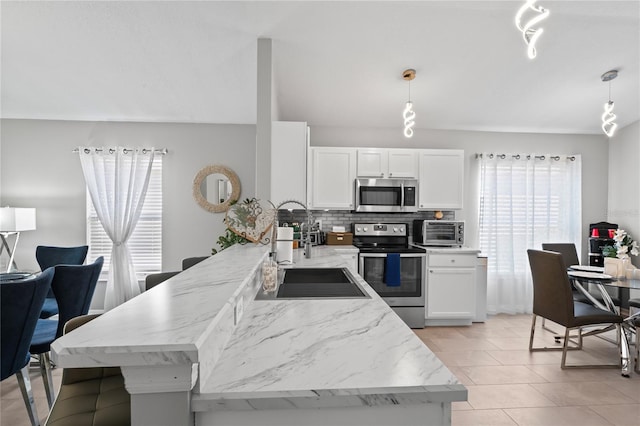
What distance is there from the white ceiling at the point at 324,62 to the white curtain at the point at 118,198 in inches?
20.5

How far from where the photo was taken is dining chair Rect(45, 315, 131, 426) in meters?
1.35

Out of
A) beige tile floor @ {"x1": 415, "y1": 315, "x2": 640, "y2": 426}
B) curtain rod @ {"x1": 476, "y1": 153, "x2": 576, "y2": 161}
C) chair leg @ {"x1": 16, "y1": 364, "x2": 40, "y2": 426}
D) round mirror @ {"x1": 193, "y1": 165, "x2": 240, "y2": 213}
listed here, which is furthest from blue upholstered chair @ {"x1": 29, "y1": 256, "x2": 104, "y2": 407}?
curtain rod @ {"x1": 476, "y1": 153, "x2": 576, "y2": 161}

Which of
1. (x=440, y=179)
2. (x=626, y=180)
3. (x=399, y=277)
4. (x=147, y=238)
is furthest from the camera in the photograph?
(x=626, y=180)

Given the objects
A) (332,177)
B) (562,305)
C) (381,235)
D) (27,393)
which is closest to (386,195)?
(381,235)

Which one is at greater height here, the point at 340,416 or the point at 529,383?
the point at 340,416

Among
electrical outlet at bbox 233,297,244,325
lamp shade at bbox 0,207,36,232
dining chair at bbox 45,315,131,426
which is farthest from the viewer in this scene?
lamp shade at bbox 0,207,36,232

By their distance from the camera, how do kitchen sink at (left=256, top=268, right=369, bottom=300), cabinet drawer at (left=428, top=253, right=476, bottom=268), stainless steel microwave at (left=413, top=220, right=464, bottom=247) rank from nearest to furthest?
kitchen sink at (left=256, top=268, right=369, bottom=300), cabinet drawer at (left=428, top=253, right=476, bottom=268), stainless steel microwave at (left=413, top=220, right=464, bottom=247)

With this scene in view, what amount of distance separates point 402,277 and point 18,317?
11.2ft

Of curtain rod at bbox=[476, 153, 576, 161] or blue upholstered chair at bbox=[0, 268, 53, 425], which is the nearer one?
blue upholstered chair at bbox=[0, 268, 53, 425]

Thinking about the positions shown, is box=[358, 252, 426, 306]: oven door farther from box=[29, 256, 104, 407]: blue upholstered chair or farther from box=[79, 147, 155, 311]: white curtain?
box=[79, 147, 155, 311]: white curtain

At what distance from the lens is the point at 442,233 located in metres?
4.36

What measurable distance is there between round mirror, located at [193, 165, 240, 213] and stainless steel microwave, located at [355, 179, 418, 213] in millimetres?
1654

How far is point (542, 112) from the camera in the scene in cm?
441

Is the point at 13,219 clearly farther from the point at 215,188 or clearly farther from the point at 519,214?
the point at 519,214
